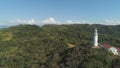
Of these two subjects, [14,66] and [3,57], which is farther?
[3,57]

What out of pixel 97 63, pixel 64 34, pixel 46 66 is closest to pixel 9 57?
pixel 46 66

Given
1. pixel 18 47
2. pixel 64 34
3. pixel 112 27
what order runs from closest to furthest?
pixel 18 47, pixel 64 34, pixel 112 27

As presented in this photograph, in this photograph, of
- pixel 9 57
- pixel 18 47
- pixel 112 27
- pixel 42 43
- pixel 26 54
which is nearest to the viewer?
pixel 9 57

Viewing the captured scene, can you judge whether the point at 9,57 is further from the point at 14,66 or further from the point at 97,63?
the point at 97,63

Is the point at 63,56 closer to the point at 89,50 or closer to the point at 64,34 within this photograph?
the point at 89,50

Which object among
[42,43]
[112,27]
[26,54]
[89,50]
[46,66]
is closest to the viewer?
[46,66]

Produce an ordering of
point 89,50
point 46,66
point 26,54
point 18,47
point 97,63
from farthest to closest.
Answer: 1. point 18,47
2. point 26,54
3. point 89,50
4. point 46,66
5. point 97,63

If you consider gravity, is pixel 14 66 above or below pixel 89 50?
below

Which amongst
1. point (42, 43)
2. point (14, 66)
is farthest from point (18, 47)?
point (14, 66)

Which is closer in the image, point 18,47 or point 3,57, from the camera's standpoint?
point 3,57
